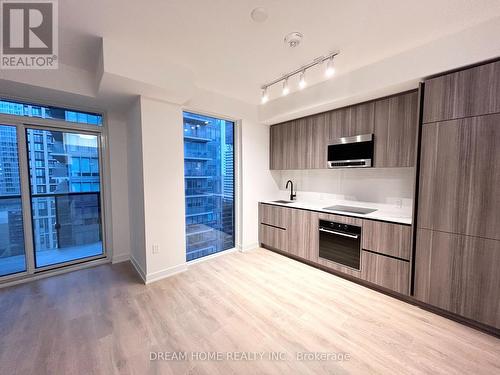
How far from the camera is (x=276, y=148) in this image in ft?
13.2

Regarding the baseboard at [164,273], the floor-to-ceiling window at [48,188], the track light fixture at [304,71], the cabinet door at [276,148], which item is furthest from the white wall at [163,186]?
the cabinet door at [276,148]

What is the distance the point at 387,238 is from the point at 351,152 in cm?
122

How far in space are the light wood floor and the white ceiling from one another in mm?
2756

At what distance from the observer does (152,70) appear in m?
2.27

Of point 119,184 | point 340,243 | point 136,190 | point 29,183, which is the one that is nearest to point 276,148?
Result: point 340,243

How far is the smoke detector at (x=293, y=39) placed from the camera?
1912 mm

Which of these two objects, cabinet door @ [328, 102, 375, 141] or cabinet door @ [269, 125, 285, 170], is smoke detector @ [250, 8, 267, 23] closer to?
cabinet door @ [328, 102, 375, 141]

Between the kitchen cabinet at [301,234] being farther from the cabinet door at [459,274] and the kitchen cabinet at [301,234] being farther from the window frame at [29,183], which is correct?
the window frame at [29,183]

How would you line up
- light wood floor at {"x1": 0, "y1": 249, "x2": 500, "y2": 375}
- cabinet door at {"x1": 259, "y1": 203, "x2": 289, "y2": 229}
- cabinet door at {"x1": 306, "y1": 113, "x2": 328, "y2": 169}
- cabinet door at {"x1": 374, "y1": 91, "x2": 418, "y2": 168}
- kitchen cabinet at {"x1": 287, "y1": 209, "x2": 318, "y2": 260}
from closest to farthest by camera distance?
light wood floor at {"x1": 0, "y1": 249, "x2": 500, "y2": 375} < cabinet door at {"x1": 374, "y1": 91, "x2": 418, "y2": 168} < kitchen cabinet at {"x1": 287, "y1": 209, "x2": 318, "y2": 260} < cabinet door at {"x1": 306, "y1": 113, "x2": 328, "y2": 169} < cabinet door at {"x1": 259, "y1": 203, "x2": 289, "y2": 229}

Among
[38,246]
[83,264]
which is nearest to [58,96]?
[38,246]

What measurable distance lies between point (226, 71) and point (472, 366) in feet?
12.0

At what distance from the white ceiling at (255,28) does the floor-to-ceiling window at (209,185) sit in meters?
1.34

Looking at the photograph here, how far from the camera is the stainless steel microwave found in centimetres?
272

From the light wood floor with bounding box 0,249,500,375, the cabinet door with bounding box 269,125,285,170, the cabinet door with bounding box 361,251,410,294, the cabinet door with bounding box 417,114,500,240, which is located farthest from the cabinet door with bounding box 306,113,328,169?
the light wood floor with bounding box 0,249,500,375
